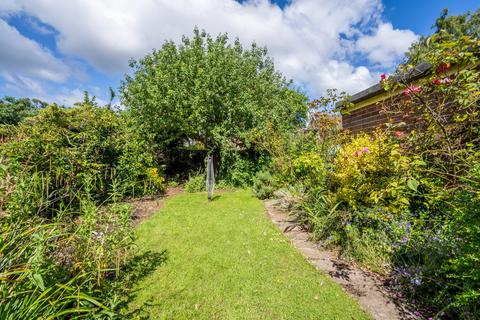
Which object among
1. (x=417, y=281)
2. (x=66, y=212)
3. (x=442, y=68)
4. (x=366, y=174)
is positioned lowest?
(x=417, y=281)

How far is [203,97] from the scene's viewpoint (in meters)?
8.30

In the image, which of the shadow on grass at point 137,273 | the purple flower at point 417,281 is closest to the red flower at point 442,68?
the purple flower at point 417,281

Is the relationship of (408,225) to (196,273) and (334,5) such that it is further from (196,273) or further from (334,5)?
(334,5)

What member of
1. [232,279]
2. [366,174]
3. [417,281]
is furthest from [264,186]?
[417,281]

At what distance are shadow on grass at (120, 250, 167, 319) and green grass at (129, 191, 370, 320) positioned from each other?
0.21 ft

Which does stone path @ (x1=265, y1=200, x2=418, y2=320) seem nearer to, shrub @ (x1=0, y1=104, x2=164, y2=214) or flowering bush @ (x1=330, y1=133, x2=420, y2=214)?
flowering bush @ (x1=330, y1=133, x2=420, y2=214)

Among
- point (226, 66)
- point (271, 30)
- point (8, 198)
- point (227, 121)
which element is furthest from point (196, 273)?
point (271, 30)

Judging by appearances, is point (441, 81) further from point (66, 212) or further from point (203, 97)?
point (203, 97)

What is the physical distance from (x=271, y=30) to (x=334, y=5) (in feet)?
21.5

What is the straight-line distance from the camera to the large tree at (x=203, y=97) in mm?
8273

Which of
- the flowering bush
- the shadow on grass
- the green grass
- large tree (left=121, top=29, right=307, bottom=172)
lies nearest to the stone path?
the green grass

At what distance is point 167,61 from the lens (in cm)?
923

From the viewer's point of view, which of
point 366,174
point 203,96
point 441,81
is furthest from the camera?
point 203,96

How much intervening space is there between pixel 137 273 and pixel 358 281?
3.11 meters
